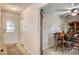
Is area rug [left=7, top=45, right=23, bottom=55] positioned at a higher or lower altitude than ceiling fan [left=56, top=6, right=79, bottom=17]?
lower

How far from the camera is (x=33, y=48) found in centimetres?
160

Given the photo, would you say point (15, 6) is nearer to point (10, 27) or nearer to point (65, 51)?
point (10, 27)

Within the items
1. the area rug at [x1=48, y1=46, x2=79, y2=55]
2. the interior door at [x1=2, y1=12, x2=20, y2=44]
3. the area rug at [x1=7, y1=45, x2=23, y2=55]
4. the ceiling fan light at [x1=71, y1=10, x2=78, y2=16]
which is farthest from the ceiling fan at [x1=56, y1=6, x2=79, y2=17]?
the area rug at [x1=7, y1=45, x2=23, y2=55]

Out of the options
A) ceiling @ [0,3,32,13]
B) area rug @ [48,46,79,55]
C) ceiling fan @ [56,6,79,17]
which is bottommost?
area rug @ [48,46,79,55]

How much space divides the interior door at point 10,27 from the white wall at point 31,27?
92mm

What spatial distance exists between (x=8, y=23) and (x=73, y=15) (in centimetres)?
97

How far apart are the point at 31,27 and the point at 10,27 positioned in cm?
32

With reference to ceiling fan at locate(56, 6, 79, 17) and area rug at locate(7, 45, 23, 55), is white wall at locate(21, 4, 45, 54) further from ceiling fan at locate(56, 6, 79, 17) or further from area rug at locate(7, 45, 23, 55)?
ceiling fan at locate(56, 6, 79, 17)

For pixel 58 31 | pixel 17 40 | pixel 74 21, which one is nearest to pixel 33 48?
pixel 17 40

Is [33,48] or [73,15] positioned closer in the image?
[73,15]

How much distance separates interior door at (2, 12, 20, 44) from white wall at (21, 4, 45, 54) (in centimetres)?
9

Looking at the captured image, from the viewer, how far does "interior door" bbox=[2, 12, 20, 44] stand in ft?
5.12

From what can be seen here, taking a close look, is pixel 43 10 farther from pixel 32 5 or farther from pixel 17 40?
pixel 17 40

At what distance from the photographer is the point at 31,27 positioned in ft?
5.32
